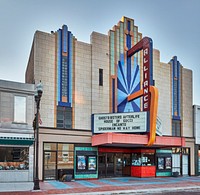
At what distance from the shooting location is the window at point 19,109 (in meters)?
23.2

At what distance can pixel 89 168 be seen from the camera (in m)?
26.5

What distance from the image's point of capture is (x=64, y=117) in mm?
25812

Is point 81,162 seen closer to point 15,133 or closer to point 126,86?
point 15,133

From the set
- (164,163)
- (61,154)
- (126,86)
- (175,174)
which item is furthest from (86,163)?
(175,174)

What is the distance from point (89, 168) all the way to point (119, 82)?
8.71 metres

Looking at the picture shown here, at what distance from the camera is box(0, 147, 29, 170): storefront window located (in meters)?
22.5

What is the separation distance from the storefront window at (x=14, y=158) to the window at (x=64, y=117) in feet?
12.5

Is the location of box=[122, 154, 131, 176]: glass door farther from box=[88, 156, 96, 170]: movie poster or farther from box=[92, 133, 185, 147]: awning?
box=[92, 133, 185, 147]: awning

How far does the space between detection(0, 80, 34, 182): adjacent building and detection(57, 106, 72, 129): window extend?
104 inches

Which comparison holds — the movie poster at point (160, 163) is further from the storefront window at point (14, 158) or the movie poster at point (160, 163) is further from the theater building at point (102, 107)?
the storefront window at point (14, 158)

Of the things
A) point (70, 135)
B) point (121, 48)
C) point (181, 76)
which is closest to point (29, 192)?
point (70, 135)

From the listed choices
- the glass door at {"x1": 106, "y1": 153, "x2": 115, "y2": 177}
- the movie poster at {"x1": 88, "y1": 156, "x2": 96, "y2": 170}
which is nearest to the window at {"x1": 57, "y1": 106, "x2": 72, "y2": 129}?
the movie poster at {"x1": 88, "y1": 156, "x2": 96, "y2": 170}

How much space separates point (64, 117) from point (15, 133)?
4715 mm

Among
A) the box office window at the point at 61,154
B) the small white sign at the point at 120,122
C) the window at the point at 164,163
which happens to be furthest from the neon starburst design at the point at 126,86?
the box office window at the point at 61,154
